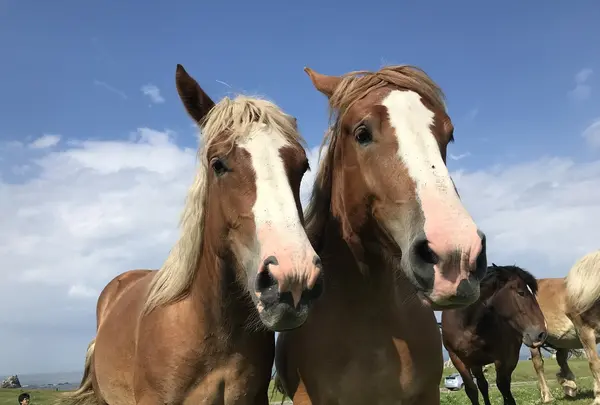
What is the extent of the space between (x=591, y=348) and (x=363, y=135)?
11353 millimetres

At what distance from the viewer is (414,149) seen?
9.00 ft

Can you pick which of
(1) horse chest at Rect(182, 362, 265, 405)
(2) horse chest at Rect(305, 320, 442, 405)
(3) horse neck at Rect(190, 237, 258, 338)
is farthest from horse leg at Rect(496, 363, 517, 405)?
(3) horse neck at Rect(190, 237, 258, 338)

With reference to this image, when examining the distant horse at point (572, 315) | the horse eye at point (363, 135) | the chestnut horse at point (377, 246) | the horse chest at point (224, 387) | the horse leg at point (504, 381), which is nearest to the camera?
the chestnut horse at point (377, 246)

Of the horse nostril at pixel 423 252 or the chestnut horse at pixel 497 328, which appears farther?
the chestnut horse at pixel 497 328

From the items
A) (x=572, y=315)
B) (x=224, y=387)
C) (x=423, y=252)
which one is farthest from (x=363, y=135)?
(x=572, y=315)

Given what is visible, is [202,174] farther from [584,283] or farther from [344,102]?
[584,283]

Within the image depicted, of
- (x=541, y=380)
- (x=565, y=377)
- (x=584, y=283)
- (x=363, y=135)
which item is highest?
(x=363, y=135)

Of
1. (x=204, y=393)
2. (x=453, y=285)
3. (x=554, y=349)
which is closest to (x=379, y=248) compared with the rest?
(x=453, y=285)

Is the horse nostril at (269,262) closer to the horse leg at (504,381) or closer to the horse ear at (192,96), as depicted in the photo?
the horse ear at (192,96)

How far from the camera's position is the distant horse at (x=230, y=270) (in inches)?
102

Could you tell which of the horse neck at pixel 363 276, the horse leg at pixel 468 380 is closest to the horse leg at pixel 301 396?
the horse neck at pixel 363 276

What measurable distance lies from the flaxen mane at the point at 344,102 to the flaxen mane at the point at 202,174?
307mm

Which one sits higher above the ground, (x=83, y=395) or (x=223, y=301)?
(x=223, y=301)

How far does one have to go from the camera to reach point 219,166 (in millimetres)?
3217
